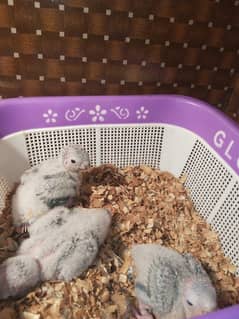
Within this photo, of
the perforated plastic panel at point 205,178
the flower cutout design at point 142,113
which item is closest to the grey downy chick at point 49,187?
the flower cutout design at point 142,113

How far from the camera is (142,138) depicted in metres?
1.15

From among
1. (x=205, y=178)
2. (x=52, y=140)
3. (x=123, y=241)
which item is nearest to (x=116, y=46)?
(x=52, y=140)

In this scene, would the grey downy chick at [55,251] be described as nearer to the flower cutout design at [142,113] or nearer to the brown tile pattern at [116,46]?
the flower cutout design at [142,113]

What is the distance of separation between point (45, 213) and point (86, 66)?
22.4 inches

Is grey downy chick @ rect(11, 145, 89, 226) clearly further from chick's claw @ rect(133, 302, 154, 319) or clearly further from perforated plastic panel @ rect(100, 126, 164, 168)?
chick's claw @ rect(133, 302, 154, 319)

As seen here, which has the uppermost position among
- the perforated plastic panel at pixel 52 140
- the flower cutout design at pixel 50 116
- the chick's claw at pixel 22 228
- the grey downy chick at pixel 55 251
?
the flower cutout design at pixel 50 116

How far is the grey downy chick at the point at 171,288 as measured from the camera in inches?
28.5

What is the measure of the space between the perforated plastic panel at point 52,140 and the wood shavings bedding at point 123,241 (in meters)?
0.13

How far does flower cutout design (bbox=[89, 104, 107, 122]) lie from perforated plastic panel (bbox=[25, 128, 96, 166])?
43 mm

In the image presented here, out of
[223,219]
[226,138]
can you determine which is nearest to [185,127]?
[226,138]

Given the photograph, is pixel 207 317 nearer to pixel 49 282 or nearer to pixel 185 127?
pixel 49 282

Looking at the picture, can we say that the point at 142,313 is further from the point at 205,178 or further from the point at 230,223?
the point at 205,178

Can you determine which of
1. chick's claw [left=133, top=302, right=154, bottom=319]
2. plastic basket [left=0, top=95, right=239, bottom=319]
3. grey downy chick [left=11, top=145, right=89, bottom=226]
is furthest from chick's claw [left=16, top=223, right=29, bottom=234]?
chick's claw [left=133, top=302, right=154, bottom=319]

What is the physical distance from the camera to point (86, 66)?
1.16 metres
